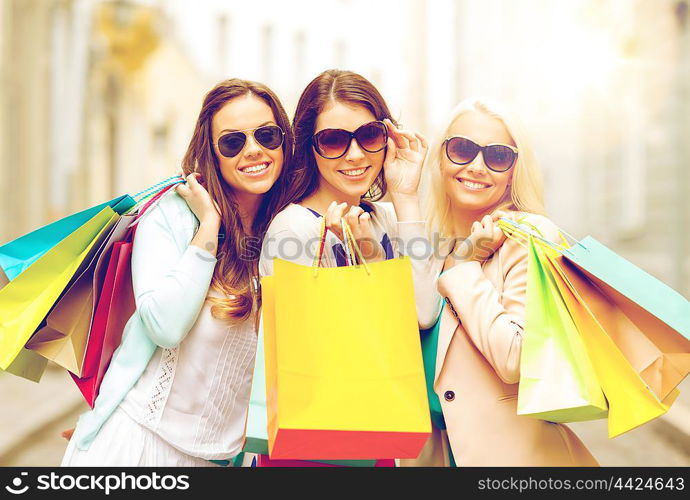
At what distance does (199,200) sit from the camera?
1.97 m

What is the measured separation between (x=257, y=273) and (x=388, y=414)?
61cm

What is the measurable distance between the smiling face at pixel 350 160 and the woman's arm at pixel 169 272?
0.36 metres

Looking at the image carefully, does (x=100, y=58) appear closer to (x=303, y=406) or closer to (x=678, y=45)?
(x=678, y=45)

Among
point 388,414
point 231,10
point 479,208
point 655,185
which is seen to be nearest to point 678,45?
point 655,185

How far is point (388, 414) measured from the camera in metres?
1.67

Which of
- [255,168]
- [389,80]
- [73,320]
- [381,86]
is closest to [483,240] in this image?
[255,168]

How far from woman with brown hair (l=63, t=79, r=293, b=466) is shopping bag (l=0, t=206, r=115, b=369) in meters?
0.16

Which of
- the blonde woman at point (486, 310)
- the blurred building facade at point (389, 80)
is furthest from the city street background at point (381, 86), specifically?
the blonde woman at point (486, 310)

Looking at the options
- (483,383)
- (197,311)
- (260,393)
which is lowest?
(483,383)

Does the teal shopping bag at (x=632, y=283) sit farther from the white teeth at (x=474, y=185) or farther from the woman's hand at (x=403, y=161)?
the woman's hand at (x=403, y=161)

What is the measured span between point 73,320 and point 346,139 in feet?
3.06

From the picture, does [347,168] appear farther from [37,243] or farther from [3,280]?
[3,280]

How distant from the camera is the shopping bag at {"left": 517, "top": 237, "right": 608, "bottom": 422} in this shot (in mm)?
1616

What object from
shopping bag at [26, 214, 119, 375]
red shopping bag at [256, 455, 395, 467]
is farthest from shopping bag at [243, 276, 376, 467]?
shopping bag at [26, 214, 119, 375]
